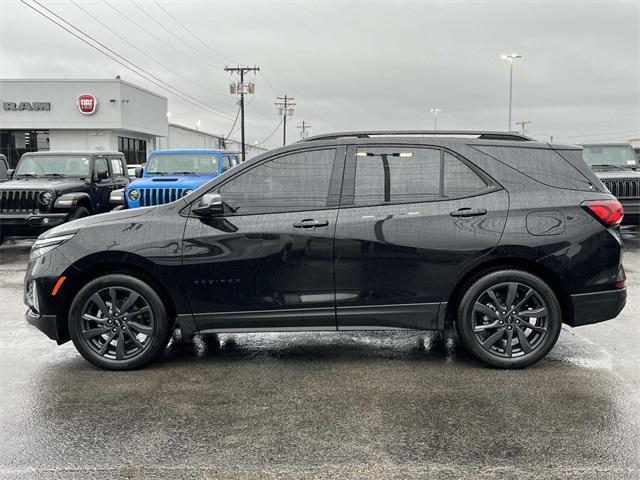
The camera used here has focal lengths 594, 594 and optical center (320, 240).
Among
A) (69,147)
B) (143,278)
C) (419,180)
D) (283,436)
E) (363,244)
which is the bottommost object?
(283,436)

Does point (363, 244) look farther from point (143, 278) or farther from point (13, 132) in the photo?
point (13, 132)

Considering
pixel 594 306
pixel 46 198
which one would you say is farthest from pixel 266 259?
pixel 46 198

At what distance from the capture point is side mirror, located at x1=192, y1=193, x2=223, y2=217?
472cm

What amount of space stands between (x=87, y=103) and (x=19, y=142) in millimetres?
6326

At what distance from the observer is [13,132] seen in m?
43.6

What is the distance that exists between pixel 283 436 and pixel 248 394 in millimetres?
771

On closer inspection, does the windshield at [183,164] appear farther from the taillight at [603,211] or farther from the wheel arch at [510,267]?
Answer: the taillight at [603,211]

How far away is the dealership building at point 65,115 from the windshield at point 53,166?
3148 centimetres

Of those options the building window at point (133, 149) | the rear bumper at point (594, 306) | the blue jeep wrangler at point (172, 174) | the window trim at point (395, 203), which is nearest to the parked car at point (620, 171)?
the blue jeep wrangler at point (172, 174)

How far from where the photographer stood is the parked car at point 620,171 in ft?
39.8

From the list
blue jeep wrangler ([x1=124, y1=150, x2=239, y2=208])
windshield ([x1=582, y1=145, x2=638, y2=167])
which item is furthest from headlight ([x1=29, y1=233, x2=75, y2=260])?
windshield ([x1=582, y1=145, x2=638, y2=167])

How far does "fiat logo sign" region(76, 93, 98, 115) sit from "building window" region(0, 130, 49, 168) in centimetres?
373

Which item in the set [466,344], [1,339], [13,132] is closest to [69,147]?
[13,132]

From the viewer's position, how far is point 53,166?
1267cm
